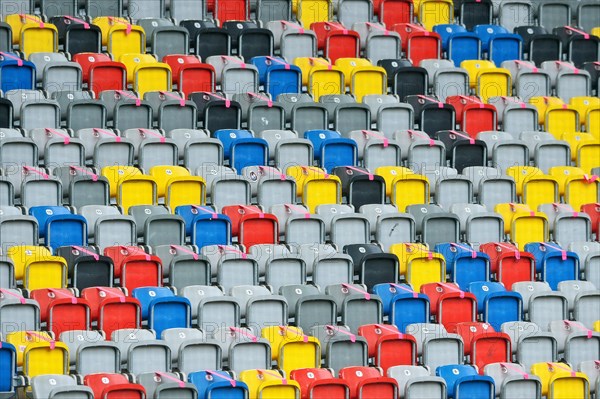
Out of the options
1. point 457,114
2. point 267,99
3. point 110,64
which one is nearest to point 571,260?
point 457,114

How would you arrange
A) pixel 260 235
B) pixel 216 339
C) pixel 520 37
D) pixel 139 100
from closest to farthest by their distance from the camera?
pixel 216 339 < pixel 260 235 < pixel 139 100 < pixel 520 37

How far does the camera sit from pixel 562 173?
16.1 m

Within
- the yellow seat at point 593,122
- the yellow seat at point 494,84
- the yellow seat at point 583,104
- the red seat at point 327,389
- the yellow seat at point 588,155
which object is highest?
the yellow seat at point 494,84

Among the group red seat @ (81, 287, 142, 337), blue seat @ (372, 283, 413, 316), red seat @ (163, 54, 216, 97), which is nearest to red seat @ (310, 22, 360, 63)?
red seat @ (163, 54, 216, 97)

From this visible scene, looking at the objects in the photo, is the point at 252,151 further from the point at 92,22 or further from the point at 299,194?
the point at 92,22

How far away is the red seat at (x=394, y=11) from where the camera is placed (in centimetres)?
1781

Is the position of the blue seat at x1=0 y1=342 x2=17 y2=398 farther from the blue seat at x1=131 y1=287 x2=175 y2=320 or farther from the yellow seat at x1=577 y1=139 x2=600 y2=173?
the yellow seat at x1=577 y1=139 x2=600 y2=173

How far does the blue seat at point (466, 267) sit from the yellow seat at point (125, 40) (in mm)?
4045

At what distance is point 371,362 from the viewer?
1334 cm

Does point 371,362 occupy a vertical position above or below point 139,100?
below

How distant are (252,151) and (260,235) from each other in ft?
3.91

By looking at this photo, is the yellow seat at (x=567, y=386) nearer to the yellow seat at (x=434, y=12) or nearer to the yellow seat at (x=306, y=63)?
the yellow seat at (x=306, y=63)

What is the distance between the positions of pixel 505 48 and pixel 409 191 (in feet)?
10.5

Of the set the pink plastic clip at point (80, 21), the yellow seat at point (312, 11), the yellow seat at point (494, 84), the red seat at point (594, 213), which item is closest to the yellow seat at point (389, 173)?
the red seat at point (594, 213)
